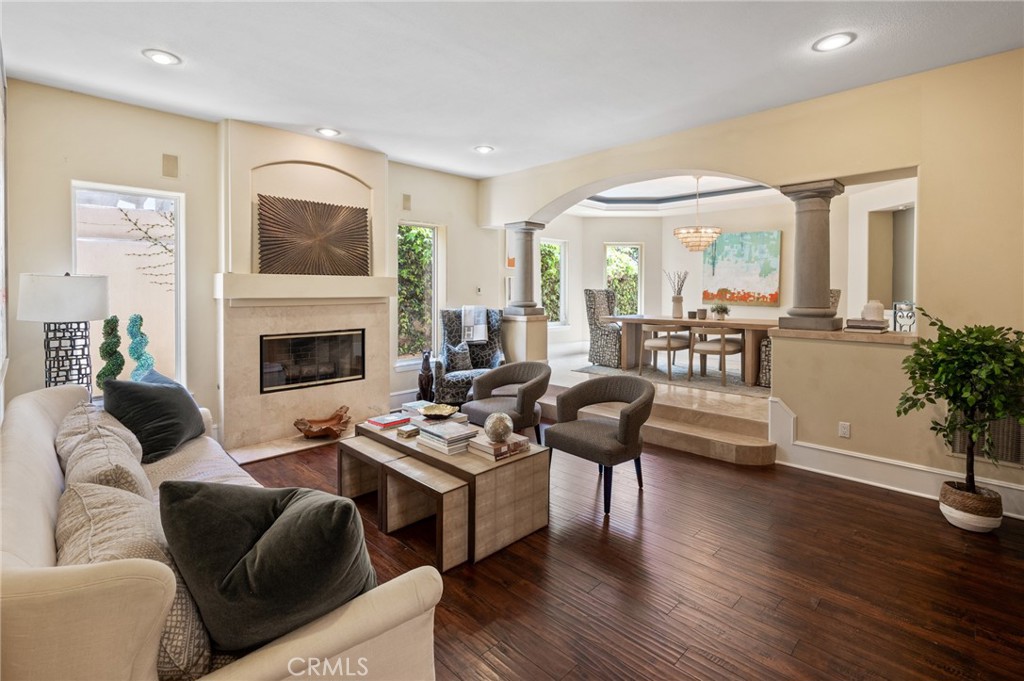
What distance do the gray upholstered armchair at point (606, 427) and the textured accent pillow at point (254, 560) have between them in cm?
213

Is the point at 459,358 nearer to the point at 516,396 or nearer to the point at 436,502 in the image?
the point at 516,396

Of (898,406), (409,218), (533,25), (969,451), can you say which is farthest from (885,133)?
(409,218)

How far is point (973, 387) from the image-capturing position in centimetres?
294

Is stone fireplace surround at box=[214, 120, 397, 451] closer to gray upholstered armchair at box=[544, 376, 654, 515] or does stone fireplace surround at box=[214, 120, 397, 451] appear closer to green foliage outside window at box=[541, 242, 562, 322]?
gray upholstered armchair at box=[544, 376, 654, 515]

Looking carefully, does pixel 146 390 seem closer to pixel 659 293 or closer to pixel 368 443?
pixel 368 443

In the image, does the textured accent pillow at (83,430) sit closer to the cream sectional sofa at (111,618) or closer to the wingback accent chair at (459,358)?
the cream sectional sofa at (111,618)

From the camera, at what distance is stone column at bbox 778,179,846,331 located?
13.0ft

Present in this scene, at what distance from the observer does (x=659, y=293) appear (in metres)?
9.38

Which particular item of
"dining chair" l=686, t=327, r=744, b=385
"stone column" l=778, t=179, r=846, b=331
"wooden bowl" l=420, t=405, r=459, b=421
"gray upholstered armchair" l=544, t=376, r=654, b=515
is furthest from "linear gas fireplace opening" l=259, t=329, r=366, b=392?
"stone column" l=778, t=179, r=846, b=331

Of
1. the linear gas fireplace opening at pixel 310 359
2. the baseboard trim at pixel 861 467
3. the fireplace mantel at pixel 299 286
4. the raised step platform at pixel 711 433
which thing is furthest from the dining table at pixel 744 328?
the linear gas fireplace opening at pixel 310 359

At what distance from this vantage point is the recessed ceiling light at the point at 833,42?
2902mm

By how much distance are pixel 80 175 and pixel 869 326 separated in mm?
6072

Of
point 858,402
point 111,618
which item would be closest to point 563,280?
point 858,402

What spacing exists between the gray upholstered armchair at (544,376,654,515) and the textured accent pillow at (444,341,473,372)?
2219mm
